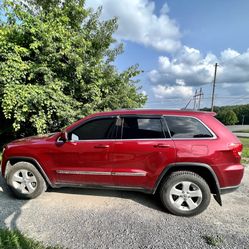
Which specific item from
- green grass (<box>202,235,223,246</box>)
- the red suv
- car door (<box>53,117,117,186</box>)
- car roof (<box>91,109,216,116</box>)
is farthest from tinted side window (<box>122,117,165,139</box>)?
green grass (<box>202,235,223,246</box>)

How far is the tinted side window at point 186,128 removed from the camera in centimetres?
360

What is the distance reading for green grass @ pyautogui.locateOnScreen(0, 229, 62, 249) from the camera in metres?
2.58

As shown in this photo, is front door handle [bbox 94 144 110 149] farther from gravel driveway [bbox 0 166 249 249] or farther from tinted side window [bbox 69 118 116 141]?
gravel driveway [bbox 0 166 249 249]

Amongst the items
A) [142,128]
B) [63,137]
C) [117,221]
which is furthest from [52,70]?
[117,221]

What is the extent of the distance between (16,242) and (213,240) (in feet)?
8.20

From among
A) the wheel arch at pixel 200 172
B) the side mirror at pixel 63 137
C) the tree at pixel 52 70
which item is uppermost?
the tree at pixel 52 70

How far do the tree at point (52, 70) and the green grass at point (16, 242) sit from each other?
15.1ft

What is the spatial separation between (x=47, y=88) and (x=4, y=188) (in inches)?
140

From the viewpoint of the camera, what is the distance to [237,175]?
352cm

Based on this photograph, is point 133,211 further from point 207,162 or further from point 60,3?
point 60,3

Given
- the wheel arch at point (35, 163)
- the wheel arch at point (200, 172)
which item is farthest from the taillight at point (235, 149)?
the wheel arch at point (35, 163)

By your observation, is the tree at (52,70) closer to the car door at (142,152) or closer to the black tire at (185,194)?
the car door at (142,152)

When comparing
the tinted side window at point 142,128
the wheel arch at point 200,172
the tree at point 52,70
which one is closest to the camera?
the wheel arch at point 200,172

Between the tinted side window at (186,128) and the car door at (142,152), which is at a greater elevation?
the tinted side window at (186,128)
